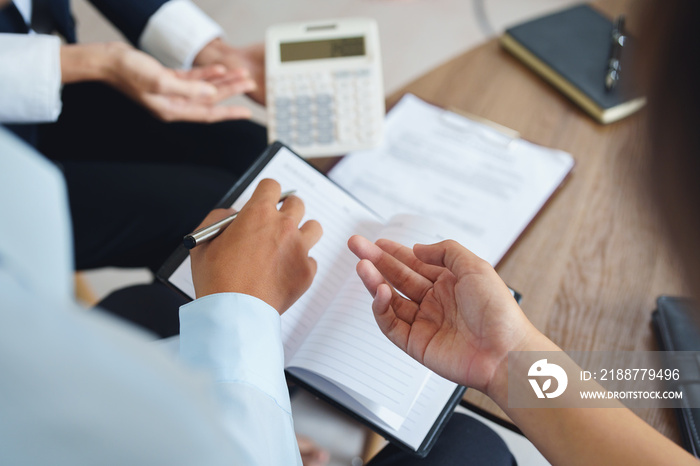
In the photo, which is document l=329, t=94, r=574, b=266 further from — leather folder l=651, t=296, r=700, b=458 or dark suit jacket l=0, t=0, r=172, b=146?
dark suit jacket l=0, t=0, r=172, b=146

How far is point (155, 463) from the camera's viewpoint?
288 millimetres

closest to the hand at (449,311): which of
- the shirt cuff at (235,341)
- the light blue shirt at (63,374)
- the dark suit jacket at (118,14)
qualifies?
the shirt cuff at (235,341)

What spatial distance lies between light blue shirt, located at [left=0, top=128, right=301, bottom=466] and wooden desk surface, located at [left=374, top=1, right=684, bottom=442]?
14.1 inches

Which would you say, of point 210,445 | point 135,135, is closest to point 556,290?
point 210,445

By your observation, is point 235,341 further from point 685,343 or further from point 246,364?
point 685,343

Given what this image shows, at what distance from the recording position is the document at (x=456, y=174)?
67cm

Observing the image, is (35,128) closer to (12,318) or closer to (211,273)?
(211,273)

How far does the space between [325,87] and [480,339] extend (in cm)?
44

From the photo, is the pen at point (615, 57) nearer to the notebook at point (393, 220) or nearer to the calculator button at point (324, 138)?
the notebook at point (393, 220)

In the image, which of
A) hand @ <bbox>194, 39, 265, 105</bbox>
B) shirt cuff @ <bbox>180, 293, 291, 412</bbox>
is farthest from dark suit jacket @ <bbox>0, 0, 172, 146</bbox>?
shirt cuff @ <bbox>180, 293, 291, 412</bbox>

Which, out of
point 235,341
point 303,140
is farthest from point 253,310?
point 303,140

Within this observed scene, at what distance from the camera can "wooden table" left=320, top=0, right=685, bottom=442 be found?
0.60m

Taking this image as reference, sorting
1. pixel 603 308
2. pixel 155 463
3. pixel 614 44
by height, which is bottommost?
pixel 603 308

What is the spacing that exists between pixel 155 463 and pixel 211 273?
8.9 inches
